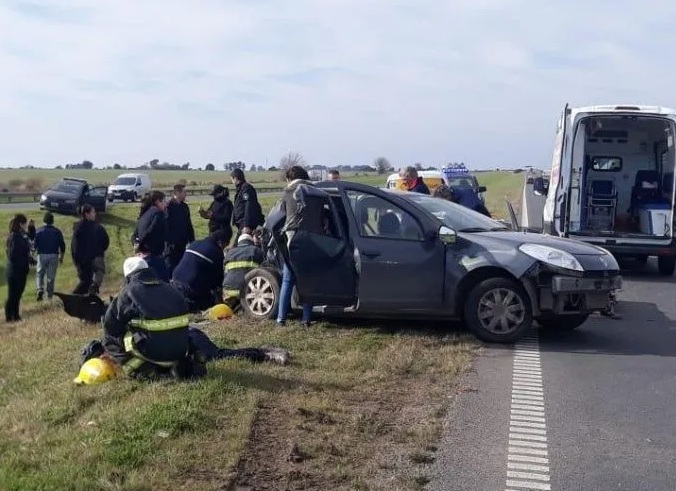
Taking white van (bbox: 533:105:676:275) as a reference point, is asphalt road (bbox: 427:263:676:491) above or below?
below

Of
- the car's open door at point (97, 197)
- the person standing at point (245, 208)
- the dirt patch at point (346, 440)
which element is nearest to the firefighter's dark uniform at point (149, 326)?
the dirt patch at point (346, 440)

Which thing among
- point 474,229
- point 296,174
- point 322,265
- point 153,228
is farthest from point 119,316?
point 153,228

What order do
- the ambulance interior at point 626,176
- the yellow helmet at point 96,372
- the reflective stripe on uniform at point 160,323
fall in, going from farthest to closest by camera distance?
the ambulance interior at point 626,176 < the yellow helmet at point 96,372 < the reflective stripe on uniform at point 160,323

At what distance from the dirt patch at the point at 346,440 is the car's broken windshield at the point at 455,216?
271 cm

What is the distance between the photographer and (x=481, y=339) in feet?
30.0

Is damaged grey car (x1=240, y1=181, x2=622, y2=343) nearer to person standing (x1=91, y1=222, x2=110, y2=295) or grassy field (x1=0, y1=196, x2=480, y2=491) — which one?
grassy field (x1=0, y1=196, x2=480, y2=491)

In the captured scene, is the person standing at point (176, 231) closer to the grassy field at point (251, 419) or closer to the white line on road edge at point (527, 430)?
the grassy field at point (251, 419)

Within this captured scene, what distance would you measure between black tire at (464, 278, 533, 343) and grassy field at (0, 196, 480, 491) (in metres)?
0.26

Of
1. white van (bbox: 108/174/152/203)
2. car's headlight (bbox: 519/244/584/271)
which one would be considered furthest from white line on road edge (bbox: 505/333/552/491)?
white van (bbox: 108/174/152/203)

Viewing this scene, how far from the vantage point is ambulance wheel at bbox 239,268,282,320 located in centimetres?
1005

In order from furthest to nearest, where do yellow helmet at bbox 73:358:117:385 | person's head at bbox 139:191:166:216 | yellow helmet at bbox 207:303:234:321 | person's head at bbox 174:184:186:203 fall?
person's head at bbox 174:184:186:203 < person's head at bbox 139:191:166:216 < yellow helmet at bbox 207:303:234:321 < yellow helmet at bbox 73:358:117:385

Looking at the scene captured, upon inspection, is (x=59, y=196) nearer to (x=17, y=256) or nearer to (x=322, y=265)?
(x=17, y=256)

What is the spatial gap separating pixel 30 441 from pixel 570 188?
11.0 meters

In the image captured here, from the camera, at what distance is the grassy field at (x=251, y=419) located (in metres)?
5.08
